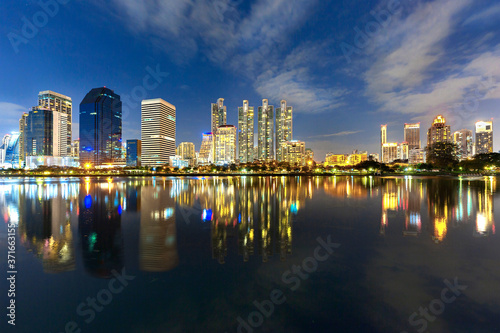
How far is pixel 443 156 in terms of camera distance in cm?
11562

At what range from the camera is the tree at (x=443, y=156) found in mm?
112762

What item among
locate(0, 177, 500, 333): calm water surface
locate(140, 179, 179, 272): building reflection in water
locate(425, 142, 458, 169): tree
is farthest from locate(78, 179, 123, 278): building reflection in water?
locate(425, 142, 458, 169): tree

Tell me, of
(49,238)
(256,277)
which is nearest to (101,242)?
(49,238)

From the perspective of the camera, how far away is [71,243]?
31.2 feet

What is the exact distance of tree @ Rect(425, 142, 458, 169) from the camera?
113 m

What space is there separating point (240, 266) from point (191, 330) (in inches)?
111

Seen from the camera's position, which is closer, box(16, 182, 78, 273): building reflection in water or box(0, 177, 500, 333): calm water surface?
box(0, 177, 500, 333): calm water surface

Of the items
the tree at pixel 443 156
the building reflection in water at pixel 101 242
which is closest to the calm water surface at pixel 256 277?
the building reflection in water at pixel 101 242

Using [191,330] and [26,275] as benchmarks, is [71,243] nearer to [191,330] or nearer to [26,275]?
[26,275]

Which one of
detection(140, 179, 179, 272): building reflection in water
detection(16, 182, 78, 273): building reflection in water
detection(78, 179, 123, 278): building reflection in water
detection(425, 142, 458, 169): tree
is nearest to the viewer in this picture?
detection(78, 179, 123, 278): building reflection in water

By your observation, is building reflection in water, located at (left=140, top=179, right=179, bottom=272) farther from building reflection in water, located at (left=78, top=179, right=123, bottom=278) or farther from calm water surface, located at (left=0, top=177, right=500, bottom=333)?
building reflection in water, located at (left=78, top=179, right=123, bottom=278)

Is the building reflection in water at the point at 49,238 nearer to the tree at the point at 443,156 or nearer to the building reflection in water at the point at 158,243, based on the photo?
the building reflection in water at the point at 158,243

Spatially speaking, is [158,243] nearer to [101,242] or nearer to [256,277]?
[101,242]

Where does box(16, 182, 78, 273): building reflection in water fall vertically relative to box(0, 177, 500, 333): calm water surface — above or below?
above
